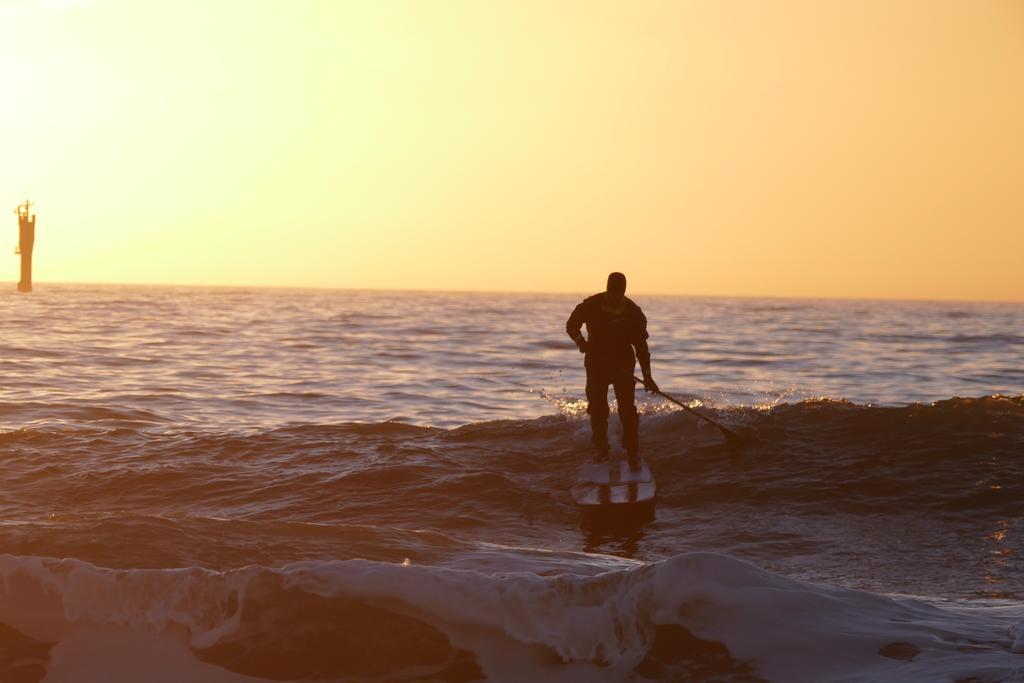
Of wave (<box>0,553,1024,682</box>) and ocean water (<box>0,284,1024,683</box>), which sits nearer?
wave (<box>0,553,1024,682</box>)

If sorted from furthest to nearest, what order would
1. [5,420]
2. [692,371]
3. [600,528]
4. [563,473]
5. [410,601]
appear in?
1. [692,371]
2. [5,420]
3. [563,473]
4. [600,528]
5. [410,601]

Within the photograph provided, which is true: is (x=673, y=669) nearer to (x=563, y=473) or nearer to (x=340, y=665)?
(x=340, y=665)

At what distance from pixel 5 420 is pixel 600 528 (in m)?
9.50

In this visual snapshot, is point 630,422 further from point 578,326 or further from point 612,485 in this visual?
point 578,326

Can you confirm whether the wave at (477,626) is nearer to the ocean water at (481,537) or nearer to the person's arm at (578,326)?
the ocean water at (481,537)

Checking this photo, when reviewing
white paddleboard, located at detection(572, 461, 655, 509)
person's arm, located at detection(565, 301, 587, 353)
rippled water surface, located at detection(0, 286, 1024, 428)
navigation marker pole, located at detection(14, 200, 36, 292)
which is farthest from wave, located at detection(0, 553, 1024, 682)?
navigation marker pole, located at detection(14, 200, 36, 292)

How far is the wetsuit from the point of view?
409 inches

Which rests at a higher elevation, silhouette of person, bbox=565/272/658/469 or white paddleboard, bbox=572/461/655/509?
silhouette of person, bbox=565/272/658/469

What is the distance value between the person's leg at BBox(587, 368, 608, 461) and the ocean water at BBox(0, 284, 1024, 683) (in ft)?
1.90

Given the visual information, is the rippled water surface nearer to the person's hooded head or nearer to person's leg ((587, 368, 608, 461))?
person's leg ((587, 368, 608, 461))

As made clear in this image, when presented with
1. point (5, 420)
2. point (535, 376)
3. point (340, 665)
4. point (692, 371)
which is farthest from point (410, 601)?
point (692, 371)

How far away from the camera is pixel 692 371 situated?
24812mm

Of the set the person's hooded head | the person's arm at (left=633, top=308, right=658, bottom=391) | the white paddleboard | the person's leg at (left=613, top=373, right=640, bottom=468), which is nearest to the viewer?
the white paddleboard

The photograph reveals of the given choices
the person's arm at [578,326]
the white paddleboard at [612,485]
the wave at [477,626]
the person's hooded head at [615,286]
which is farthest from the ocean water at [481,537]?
the person's hooded head at [615,286]
